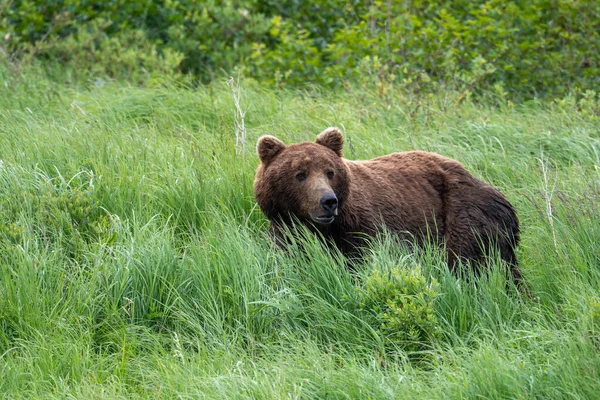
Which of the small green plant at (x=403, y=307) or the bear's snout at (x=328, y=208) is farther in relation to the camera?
the bear's snout at (x=328, y=208)

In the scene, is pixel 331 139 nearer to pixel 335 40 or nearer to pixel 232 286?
pixel 232 286

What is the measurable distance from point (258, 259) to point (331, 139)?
96cm

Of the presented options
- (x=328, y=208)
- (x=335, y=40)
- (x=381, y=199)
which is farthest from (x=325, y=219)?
(x=335, y=40)

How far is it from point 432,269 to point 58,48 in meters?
7.40

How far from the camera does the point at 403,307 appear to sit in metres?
4.61

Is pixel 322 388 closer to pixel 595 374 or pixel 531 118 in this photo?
pixel 595 374

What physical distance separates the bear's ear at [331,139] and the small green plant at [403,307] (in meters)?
1.15

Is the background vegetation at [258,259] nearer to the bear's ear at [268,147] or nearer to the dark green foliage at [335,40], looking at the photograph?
the dark green foliage at [335,40]

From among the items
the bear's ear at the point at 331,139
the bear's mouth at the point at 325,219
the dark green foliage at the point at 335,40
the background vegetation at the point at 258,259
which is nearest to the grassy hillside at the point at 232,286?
the background vegetation at the point at 258,259

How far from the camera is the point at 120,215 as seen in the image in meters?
6.04

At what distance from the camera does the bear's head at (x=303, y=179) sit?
5.33 m

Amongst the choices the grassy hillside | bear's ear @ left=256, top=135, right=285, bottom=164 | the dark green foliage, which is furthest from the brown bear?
the dark green foliage

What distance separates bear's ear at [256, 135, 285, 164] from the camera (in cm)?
564

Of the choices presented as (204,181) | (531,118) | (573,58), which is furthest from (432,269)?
(573,58)
